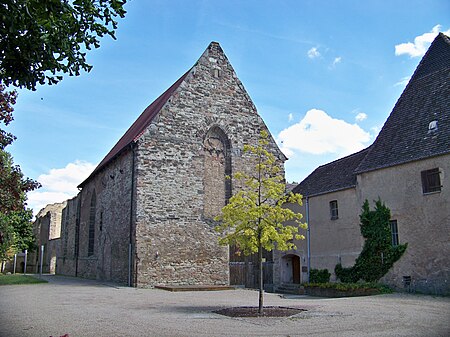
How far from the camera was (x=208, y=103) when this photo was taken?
25.3 meters

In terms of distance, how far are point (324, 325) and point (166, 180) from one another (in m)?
14.7

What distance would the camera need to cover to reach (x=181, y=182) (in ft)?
76.7

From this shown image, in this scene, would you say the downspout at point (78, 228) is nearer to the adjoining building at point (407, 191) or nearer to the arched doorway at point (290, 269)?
the arched doorway at point (290, 269)

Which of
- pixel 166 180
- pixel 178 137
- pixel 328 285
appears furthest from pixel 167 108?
pixel 328 285

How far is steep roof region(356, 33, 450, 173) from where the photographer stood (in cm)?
1758

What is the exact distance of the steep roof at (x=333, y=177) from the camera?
21562 millimetres

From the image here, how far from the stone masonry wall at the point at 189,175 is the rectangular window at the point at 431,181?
424 inches

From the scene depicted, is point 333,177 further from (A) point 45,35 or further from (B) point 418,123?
(A) point 45,35

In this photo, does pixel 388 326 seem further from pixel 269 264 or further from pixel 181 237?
pixel 269 264

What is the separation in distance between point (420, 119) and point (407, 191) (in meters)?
3.32

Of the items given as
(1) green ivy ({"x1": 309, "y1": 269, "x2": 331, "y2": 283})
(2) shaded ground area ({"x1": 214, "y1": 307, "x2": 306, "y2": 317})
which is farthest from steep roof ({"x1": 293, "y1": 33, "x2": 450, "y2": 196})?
(2) shaded ground area ({"x1": 214, "y1": 307, "x2": 306, "y2": 317})

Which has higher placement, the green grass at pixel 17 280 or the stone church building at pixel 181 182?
the stone church building at pixel 181 182

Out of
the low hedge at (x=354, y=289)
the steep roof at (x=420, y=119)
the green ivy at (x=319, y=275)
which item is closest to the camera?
the low hedge at (x=354, y=289)

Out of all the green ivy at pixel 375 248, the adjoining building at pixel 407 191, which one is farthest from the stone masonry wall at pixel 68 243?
the green ivy at pixel 375 248
